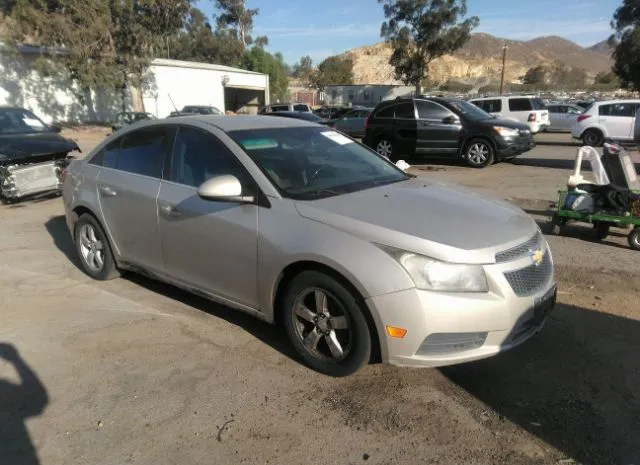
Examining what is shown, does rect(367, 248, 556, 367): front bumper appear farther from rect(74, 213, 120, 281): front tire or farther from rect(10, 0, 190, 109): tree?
rect(10, 0, 190, 109): tree

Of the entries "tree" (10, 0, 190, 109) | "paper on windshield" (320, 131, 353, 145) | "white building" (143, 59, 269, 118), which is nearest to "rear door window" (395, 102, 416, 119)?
"paper on windshield" (320, 131, 353, 145)

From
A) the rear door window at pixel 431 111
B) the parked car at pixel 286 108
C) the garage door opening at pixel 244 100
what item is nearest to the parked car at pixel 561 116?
the parked car at pixel 286 108

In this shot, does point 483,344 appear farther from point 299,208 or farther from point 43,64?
point 43,64

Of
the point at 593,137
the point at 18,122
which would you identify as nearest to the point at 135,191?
the point at 18,122

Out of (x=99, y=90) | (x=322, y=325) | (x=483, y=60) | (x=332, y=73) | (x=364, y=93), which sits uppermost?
(x=483, y=60)

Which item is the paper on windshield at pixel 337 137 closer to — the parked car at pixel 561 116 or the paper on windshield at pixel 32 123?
the paper on windshield at pixel 32 123

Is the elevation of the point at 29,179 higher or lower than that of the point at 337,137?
lower

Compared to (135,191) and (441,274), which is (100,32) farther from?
(441,274)

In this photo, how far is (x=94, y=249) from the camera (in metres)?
5.25

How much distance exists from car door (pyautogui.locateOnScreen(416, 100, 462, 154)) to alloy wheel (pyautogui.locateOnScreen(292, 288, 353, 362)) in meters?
11.1

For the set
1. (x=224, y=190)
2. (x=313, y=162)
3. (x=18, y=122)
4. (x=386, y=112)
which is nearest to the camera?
(x=224, y=190)

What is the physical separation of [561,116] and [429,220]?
2529 cm

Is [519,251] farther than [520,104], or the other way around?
[520,104]

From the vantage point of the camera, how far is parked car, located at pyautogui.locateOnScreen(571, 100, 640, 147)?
17672 mm
